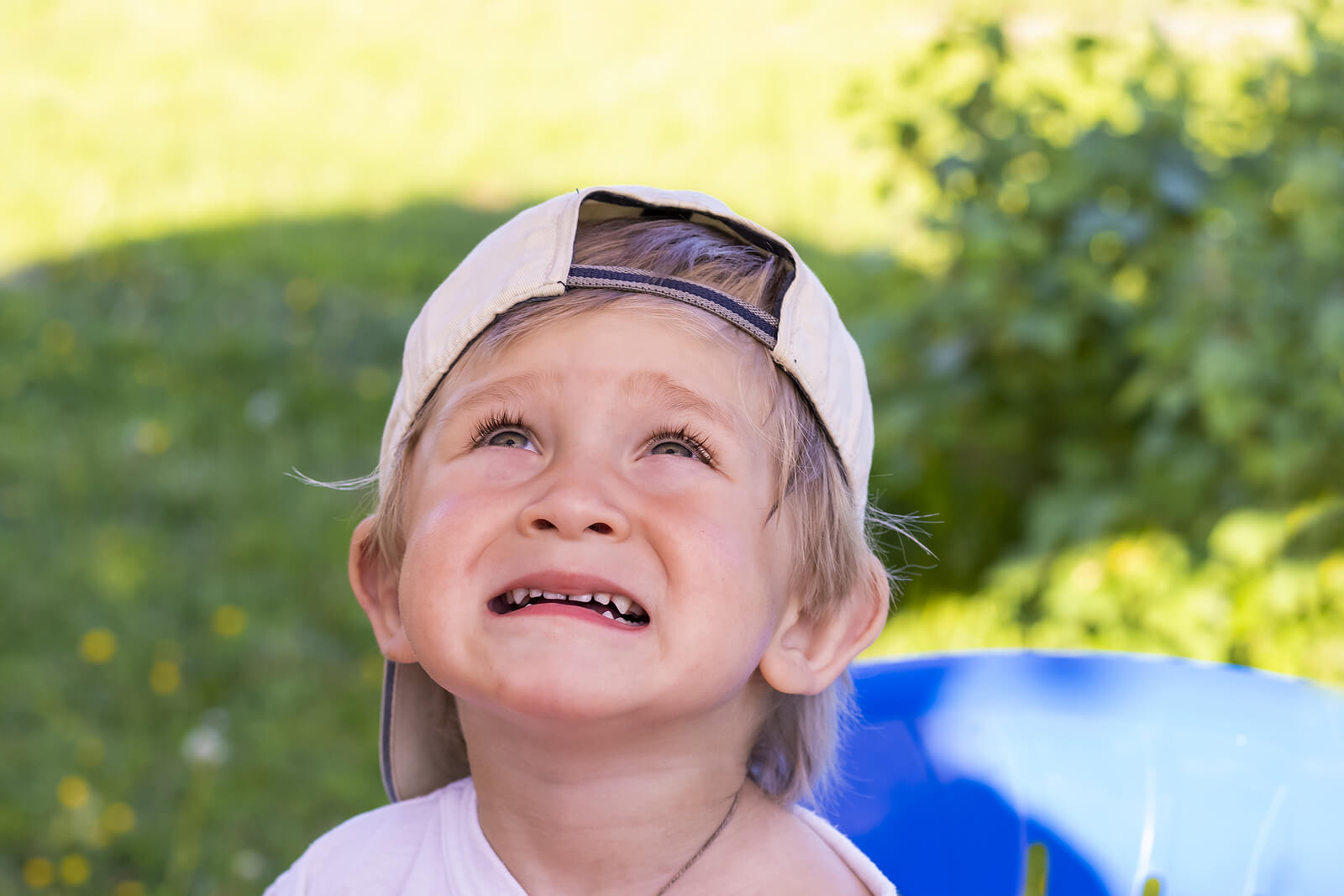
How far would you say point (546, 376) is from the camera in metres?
1.23

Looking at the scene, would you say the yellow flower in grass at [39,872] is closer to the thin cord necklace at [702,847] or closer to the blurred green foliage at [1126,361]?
the thin cord necklace at [702,847]

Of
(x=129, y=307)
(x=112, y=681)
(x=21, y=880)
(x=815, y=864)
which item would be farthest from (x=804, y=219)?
(x=815, y=864)

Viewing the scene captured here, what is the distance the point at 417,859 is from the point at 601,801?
0.22 metres

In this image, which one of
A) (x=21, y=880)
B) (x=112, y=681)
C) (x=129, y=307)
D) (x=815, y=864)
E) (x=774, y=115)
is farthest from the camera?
(x=774, y=115)

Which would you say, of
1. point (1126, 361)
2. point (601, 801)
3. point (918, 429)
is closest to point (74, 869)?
point (601, 801)

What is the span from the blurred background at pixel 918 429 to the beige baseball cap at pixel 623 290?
3.78 feet

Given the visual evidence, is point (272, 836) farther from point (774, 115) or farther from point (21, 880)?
point (774, 115)

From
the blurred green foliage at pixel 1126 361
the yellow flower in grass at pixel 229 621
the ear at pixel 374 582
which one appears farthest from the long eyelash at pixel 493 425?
the yellow flower in grass at pixel 229 621

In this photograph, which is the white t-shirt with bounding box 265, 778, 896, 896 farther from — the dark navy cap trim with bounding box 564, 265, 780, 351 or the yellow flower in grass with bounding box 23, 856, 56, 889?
the yellow flower in grass with bounding box 23, 856, 56, 889

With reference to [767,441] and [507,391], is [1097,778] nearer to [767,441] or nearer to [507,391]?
[767,441]

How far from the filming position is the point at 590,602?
1.17 m

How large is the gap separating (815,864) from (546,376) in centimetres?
54

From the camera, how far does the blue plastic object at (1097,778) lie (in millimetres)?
1569

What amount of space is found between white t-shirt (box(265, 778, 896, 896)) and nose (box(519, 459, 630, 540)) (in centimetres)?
35
